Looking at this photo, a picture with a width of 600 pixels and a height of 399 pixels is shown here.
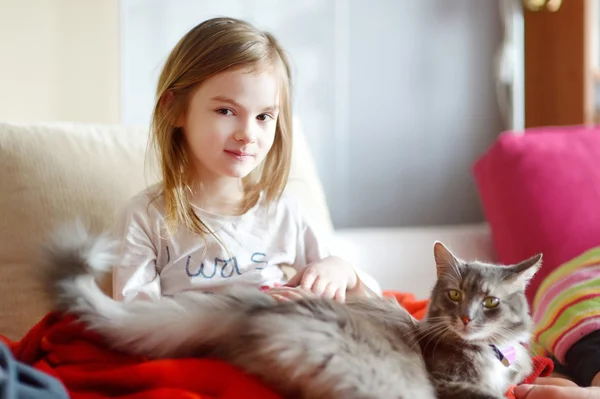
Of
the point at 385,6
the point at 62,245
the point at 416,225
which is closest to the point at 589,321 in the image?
the point at 62,245

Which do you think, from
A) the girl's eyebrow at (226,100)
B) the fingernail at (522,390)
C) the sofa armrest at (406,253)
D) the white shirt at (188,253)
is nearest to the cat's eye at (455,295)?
the fingernail at (522,390)

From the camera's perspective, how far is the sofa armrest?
1977 millimetres

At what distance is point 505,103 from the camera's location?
2.72 m

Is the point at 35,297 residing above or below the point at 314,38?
below

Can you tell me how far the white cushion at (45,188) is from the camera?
1412mm

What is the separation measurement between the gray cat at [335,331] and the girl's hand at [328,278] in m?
0.11

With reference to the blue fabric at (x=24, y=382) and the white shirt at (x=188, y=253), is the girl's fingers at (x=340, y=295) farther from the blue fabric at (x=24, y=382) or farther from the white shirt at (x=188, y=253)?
the blue fabric at (x=24, y=382)

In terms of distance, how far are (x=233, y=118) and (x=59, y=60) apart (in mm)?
955

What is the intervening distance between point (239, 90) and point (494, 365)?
641mm

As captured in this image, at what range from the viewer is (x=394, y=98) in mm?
2621

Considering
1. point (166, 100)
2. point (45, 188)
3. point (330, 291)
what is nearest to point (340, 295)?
point (330, 291)

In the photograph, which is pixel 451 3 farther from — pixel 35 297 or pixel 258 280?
pixel 35 297

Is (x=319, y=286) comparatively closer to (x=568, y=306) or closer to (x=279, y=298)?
(x=279, y=298)

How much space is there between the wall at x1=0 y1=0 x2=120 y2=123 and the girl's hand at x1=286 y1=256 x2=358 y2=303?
1.08m
